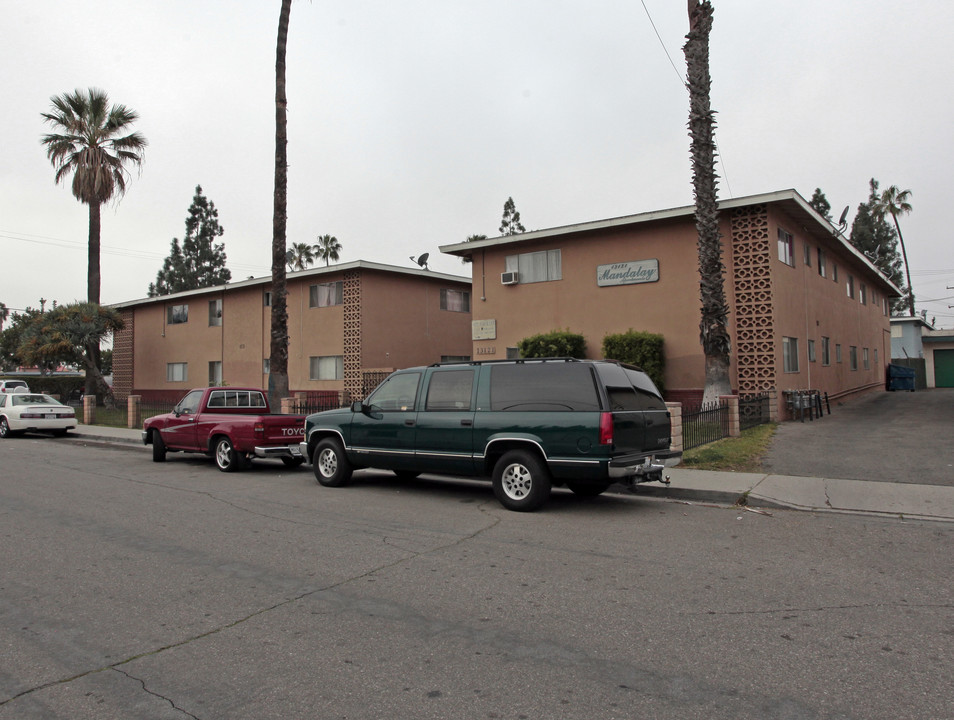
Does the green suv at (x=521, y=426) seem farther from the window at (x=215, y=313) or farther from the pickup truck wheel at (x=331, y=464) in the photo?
the window at (x=215, y=313)

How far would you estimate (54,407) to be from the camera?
847 inches

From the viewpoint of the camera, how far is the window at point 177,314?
3534 centimetres

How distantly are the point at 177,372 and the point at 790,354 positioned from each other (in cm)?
2883

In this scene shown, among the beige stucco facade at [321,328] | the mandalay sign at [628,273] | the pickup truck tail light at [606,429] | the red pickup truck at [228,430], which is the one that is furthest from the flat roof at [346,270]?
the pickup truck tail light at [606,429]

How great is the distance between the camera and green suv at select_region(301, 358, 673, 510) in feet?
26.9

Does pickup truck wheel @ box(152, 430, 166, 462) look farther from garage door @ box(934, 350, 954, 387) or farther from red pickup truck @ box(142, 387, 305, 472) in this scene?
garage door @ box(934, 350, 954, 387)

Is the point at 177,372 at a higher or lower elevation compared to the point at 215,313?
lower

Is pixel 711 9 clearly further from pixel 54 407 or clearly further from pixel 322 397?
pixel 54 407

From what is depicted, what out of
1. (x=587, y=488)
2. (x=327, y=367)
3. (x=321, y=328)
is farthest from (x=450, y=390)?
(x=321, y=328)

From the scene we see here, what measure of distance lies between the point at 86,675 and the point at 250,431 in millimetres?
8789

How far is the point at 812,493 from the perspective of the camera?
9.25 m

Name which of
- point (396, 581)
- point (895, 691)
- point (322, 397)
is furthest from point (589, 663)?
point (322, 397)

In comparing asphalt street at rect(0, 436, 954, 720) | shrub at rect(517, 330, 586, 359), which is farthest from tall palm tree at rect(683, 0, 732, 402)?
asphalt street at rect(0, 436, 954, 720)

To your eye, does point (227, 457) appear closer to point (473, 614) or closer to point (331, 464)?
point (331, 464)
